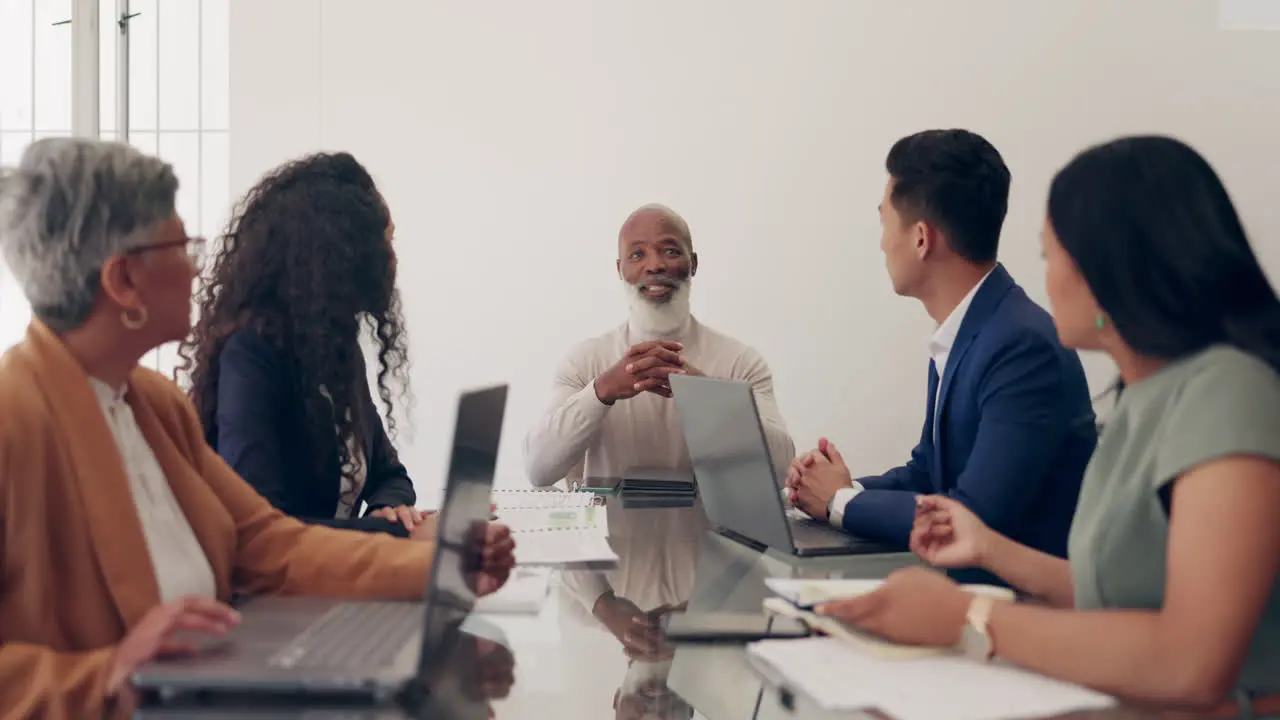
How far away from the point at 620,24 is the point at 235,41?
1.45 meters

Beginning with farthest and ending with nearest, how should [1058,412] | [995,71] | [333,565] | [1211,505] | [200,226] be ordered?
1. [200,226]
2. [995,71]
3. [1058,412]
4. [333,565]
5. [1211,505]

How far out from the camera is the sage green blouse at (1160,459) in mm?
1062

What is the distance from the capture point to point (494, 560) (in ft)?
4.96

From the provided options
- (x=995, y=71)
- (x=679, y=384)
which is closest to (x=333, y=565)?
(x=679, y=384)

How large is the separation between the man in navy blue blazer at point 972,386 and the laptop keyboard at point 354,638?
89 cm

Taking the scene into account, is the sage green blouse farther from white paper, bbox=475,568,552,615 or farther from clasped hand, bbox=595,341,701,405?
clasped hand, bbox=595,341,701,405

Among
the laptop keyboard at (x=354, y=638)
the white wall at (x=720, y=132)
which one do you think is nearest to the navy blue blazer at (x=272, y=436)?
the laptop keyboard at (x=354, y=638)

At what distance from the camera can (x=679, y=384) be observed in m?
2.10

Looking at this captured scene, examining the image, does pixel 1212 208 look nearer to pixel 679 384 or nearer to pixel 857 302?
pixel 679 384

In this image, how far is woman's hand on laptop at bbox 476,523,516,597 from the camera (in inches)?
58.9

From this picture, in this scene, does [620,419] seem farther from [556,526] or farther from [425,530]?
[425,530]

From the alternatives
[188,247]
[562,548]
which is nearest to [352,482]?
[562,548]

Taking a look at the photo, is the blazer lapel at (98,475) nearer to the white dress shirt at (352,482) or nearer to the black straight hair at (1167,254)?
the white dress shirt at (352,482)

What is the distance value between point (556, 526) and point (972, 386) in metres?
0.83
